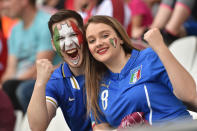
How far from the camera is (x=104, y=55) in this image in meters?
2.10

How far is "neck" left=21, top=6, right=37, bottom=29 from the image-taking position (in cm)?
377

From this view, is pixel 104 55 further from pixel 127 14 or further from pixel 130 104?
pixel 127 14

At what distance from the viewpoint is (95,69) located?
2219mm

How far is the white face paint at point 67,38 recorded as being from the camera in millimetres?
2248

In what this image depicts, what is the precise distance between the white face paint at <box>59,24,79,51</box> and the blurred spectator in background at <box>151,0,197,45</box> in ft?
4.91

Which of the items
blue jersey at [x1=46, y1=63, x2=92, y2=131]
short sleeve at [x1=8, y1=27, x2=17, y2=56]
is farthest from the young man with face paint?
short sleeve at [x1=8, y1=27, x2=17, y2=56]

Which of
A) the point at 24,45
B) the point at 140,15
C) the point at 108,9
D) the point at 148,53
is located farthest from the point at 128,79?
the point at 140,15

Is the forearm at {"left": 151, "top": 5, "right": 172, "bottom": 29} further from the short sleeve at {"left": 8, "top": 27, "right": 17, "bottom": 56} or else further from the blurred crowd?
the short sleeve at {"left": 8, "top": 27, "right": 17, "bottom": 56}

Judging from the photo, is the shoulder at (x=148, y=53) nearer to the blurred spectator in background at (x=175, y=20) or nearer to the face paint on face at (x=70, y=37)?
the face paint on face at (x=70, y=37)

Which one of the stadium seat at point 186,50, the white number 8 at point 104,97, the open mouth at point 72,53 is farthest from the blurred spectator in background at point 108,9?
the white number 8 at point 104,97

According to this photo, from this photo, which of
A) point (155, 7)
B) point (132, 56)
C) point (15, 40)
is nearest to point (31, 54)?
point (15, 40)

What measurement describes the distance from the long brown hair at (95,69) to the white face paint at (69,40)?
0.21ft

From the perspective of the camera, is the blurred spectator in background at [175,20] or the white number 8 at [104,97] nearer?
the white number 8 at [104,97]

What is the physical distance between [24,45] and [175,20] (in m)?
1.36
